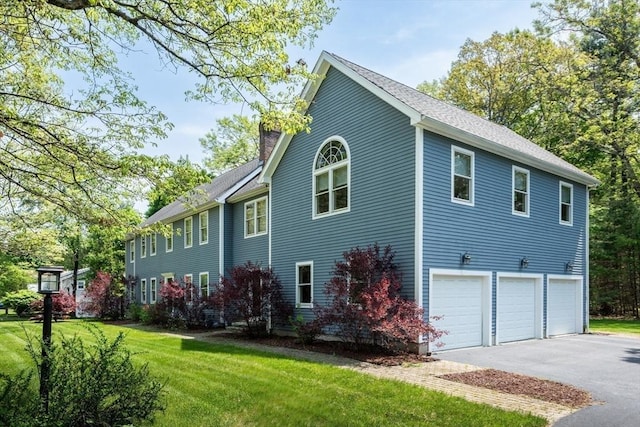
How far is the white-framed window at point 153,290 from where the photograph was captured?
26438 mm

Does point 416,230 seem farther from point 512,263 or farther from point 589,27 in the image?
point 589,27

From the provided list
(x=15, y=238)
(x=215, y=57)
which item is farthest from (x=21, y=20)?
(x=15, y=238)

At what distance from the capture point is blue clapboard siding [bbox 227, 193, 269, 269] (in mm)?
17469

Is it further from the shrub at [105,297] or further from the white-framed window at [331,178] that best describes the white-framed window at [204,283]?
the shrub at [105,297]

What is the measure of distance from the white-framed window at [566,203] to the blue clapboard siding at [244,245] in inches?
409

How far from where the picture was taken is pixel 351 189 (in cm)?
1315

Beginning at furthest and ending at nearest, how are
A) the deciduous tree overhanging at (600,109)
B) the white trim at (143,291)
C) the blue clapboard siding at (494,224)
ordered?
the white trim at (143,291) → the deciduous tree overhanging at (600,109) → the blue clapboard siding at (494,224)

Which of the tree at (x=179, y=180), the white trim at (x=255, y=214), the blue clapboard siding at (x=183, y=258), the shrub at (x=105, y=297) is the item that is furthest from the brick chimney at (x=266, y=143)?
the shrub at (x=105, y=297)

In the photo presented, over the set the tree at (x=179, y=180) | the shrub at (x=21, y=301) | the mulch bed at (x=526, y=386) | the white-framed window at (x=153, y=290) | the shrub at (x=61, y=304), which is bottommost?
the shrub at (x=21, y=301)

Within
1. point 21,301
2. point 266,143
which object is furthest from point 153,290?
point 266,143

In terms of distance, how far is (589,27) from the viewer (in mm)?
24906

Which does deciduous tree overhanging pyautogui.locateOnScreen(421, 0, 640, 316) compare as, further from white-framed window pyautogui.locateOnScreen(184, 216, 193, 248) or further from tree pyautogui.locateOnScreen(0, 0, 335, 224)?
tree pyautogui.locateOnScreen(0, 0, 335, 224)

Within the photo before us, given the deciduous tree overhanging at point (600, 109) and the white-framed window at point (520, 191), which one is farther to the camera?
the deciduous tree overhanging at point (600, 109)

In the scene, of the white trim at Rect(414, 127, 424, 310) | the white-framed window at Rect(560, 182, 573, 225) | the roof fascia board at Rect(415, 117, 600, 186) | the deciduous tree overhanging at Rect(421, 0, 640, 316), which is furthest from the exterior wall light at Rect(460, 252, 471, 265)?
the deciduous tree overhanging at Rect(421, 0, 640, 316)
